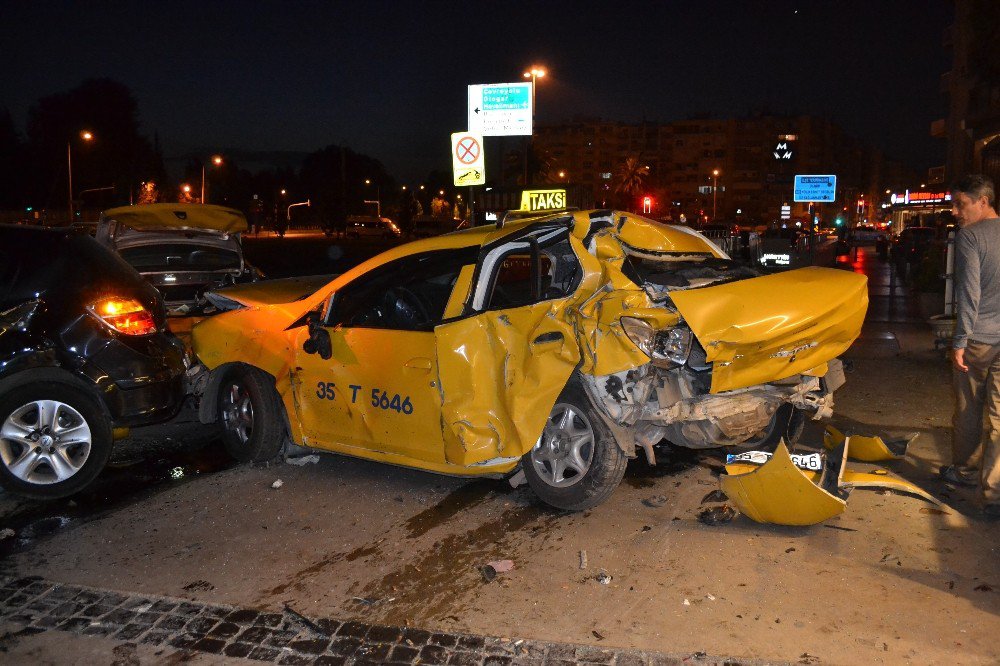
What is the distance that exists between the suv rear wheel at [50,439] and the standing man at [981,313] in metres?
5.66

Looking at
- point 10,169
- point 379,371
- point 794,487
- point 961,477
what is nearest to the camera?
point 794,487

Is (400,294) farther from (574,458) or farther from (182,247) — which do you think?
(182,247)

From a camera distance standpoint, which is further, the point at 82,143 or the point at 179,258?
the point at 82,143

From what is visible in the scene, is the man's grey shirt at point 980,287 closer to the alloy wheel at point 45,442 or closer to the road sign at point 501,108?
the alloy wheel at point 45,442

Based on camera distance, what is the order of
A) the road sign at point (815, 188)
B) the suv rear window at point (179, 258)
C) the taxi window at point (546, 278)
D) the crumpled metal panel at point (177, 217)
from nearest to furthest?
the taxi window at point (546, 278) → the crumpled metal panel at point (177, 217) → the suv rear window at point (179, 258) → the road sign at point (815, 188)

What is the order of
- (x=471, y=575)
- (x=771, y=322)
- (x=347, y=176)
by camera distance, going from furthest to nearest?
(x=347, y=176)
(x=771, y=322)
(x=471, y=575)

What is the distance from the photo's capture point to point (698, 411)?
5242 millimetres

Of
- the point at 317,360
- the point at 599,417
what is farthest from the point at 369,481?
the point at 599,417

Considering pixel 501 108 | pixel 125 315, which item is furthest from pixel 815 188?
pixel 125 315

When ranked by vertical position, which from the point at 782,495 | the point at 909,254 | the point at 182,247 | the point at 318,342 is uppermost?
the point at 182,247

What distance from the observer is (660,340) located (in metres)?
5.00

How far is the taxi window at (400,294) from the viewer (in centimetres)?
618

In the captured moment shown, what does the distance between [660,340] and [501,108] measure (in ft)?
66.5

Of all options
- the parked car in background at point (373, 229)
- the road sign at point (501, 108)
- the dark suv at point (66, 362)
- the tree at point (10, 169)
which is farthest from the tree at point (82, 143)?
the dark suv at point (66, 362)
